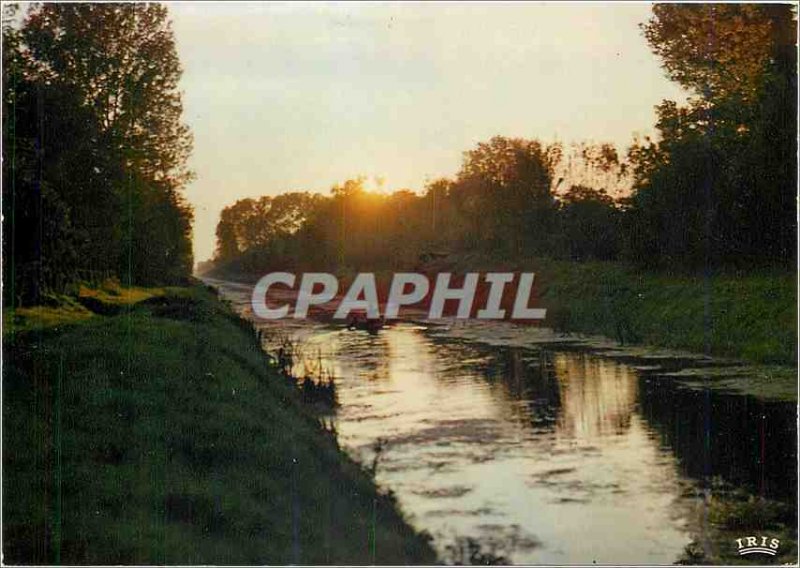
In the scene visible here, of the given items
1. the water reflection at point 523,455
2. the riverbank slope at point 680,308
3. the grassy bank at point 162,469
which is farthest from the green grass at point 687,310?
the grassy bank at point 162,469

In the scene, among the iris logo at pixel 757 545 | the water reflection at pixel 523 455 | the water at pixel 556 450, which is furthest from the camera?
the water at pixel 556 450

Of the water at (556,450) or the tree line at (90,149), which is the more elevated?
the tree line at (90,149)

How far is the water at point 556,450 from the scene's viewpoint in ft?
34.5

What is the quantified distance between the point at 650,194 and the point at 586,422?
16220 mm

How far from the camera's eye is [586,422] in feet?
55.3

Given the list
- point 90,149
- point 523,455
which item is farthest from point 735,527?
point 90,149

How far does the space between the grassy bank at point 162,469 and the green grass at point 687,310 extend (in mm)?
12477

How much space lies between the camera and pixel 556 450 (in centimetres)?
1457

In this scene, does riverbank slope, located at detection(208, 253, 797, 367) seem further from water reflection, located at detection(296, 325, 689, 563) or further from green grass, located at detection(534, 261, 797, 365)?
water reflection, located at detection(296, 325, 689, 563)

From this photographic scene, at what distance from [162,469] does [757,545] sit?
673 cm

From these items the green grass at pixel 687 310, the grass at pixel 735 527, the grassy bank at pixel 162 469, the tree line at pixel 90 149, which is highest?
the tree line at pixel 90 149

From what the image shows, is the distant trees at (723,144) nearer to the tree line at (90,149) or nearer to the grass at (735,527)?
the grass at (735,527)

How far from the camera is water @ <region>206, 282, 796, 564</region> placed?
10.5m

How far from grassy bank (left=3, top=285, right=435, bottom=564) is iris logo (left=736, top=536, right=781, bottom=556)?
3.33 meters
